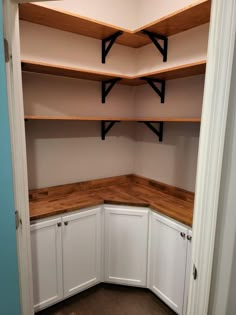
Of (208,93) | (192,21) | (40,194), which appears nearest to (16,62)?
(208,93)

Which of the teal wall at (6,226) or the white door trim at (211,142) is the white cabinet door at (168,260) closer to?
the white door trim at (211,142)

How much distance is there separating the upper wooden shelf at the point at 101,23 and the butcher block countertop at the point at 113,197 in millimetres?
1437

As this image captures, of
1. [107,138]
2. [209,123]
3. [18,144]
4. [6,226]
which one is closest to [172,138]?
[107,138]

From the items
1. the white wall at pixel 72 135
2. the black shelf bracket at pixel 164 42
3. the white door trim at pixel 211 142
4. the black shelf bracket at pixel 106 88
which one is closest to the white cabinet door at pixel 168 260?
the white door trim at pixel 211 142

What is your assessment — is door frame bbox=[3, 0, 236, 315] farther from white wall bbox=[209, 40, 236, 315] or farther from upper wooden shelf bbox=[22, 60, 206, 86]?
upper wooden shelf bbox=[22, 60, 206, 86]

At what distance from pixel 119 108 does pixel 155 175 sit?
2.81 feet

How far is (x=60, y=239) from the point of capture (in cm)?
181

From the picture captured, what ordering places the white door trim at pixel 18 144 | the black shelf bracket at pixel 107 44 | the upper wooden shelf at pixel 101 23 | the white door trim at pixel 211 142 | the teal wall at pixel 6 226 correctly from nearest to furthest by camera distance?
the white door trim at pixel 211 142
the teal wall at pixel 6 226
the white door trim at pixel 18 144
the upper wooden shelf at pixel 101 23
the black shelf bracket at pixel 107 44

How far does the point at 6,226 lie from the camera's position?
3.49ft

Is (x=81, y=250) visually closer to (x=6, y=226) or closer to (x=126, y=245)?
(x=126, y=245)

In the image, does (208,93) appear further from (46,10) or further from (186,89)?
(46,10)

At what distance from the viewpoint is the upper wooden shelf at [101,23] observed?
5.18 ft

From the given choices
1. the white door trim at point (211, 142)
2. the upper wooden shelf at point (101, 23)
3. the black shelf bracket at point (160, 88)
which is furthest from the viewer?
the black shelf bracket at point (160, 88)

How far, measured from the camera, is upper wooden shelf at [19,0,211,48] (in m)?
1.58
